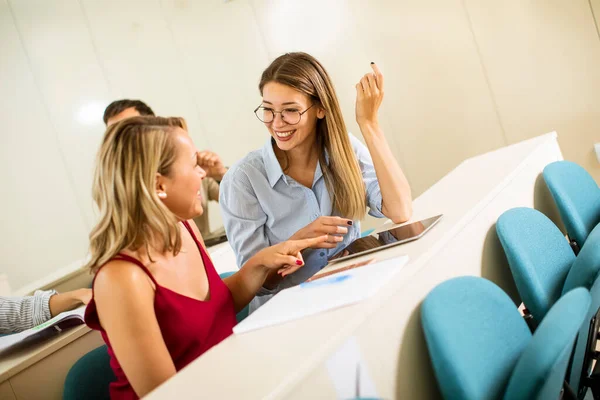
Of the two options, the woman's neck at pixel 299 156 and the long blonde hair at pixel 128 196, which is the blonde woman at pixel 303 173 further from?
the long blonde hair at pixel 128 196

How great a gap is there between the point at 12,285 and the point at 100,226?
3.51 metres

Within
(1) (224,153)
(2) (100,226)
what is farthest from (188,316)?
(1) (224,153)

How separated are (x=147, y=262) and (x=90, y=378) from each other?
46 centimetres

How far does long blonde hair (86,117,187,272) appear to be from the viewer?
140 cm

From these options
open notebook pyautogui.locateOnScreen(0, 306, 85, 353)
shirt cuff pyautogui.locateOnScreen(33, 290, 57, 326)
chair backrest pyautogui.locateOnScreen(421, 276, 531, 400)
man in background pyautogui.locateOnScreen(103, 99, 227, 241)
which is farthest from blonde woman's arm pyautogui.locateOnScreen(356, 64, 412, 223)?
shirt cuff pyautogui.locateOnScreen(33, 290, 57, 326)

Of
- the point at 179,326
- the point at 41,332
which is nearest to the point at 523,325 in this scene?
the point at 179,326

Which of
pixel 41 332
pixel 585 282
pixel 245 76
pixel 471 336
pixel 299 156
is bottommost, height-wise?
pixel 585 282

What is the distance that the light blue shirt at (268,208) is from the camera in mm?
2074

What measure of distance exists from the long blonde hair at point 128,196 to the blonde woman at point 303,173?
62 cm

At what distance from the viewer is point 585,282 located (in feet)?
5.50

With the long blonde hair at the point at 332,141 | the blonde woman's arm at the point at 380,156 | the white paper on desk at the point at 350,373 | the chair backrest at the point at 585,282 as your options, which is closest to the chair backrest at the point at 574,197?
the chair backrest at the point at 585,282

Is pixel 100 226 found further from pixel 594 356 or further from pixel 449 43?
pixel 449 43

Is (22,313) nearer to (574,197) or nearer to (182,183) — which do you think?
(182,183)

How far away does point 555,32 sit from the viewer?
168 inches
